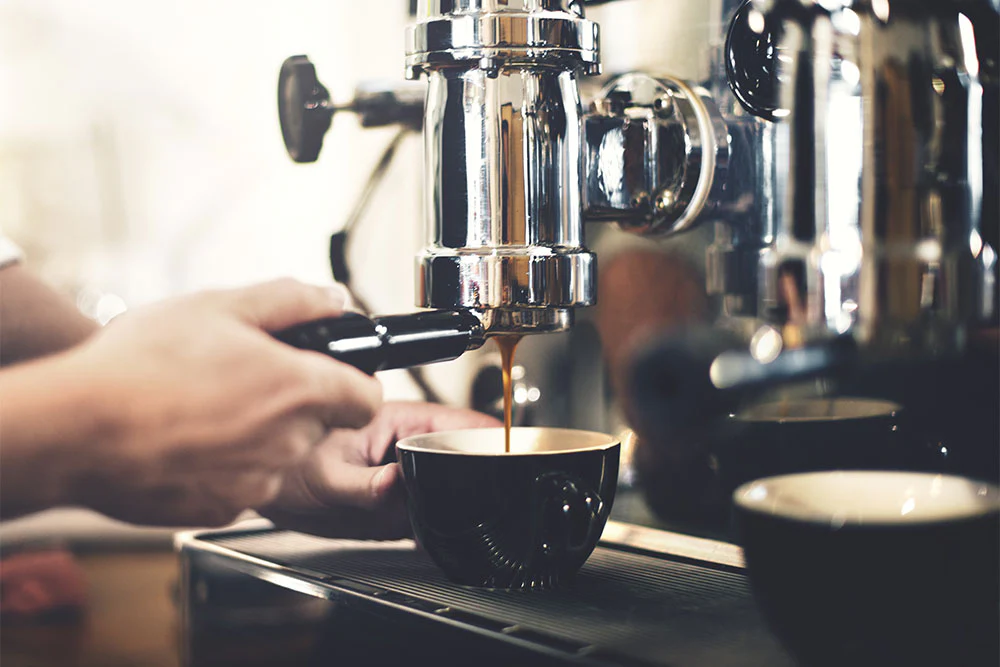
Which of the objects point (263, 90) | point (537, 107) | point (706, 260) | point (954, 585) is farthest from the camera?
point (263, 90)

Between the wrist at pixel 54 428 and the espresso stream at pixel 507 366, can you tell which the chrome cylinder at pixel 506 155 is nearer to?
the espresso stream at pixel 507 366

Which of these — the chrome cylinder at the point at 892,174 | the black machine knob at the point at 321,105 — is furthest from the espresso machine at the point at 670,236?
the black machine knob at the point at 321,105

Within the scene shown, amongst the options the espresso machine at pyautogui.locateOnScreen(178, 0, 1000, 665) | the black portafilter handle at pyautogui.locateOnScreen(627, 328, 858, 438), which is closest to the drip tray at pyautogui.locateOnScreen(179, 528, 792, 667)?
the espresso machine at pyautogui.locateOnScreen(178, 0, 1000, 665)

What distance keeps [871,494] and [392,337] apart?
6.7 inches

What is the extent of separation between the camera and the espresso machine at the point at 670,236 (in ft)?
1.16

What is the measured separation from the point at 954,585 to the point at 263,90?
444mm

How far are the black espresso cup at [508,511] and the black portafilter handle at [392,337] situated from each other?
0.12ft

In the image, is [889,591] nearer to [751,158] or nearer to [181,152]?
[751,158]

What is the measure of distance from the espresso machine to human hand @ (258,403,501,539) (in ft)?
0.06

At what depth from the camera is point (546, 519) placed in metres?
0.38

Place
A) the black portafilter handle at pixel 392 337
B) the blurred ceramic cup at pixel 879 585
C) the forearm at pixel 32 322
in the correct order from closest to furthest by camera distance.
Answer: the blurred ceramic cup at pixel 879 585 < the black portafilter handle at pixel 392 337 < the forearm at pixel 32 322

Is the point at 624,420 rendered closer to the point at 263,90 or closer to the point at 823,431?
the point at 823,431

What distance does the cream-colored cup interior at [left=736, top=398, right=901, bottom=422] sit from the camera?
0.42 m

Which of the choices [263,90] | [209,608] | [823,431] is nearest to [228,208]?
[263,90]
